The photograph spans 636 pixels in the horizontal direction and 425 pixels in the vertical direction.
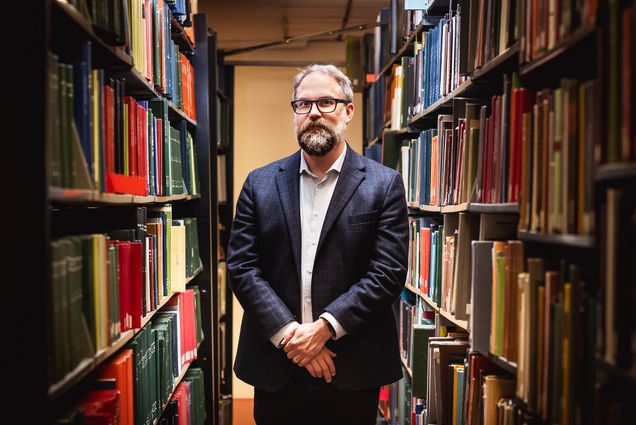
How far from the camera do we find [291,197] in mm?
2225

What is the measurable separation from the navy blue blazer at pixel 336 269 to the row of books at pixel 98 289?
1.09 feet

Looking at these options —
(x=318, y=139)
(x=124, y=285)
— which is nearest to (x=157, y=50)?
(x=318, y=139)

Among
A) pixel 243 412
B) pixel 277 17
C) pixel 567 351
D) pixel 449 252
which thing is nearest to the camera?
pixel 567 351

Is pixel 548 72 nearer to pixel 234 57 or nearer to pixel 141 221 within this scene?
pixel 141 221

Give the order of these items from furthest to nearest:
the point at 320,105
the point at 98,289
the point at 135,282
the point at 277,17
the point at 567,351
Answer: the point at 277,17
the point at 320,105
the point at 135,282
the point at 98,289
the point at 567,351

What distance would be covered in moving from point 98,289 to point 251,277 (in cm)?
70

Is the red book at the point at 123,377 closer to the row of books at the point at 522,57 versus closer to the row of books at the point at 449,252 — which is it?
the row of books at the point at 449,252

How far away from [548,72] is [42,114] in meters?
1.11

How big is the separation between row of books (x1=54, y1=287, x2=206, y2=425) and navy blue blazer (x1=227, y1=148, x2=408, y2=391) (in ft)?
1.03

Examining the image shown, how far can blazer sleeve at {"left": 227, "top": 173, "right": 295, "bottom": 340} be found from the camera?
6.84 ft

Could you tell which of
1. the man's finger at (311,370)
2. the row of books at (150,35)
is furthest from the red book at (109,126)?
the man's finger at (311,370)

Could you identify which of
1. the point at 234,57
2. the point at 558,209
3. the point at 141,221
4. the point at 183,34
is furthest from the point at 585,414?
the point at 234,57

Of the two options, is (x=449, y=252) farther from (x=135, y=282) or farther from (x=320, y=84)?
(x=135, y=282)

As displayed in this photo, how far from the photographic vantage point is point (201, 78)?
3570mm
